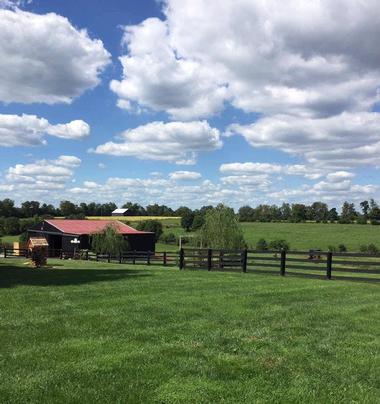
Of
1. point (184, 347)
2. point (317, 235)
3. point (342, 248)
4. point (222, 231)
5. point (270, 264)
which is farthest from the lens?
point (317, 235)

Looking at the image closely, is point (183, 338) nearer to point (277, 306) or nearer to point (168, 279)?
point (277, 306)

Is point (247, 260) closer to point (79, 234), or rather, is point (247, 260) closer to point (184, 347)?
point (79, 234)

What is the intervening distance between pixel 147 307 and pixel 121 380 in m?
4.61

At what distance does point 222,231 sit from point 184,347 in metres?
39.7

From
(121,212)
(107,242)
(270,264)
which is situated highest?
(121,212)

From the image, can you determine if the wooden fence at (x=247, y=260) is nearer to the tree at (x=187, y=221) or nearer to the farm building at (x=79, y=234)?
the farm building at (x=79, y=234)

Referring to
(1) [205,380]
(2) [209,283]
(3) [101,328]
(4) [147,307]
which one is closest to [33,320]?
(3) [101,328]

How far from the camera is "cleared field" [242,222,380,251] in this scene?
268 feet

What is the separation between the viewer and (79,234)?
6353cm

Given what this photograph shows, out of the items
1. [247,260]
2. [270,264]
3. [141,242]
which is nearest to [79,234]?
[141,242]

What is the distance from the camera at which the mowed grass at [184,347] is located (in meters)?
5.47

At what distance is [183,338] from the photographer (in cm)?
769

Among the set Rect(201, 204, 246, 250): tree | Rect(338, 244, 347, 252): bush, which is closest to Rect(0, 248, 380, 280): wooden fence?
Rect(201, 204, 246, 250): tree

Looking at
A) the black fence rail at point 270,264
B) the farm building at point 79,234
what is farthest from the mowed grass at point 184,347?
the farm building at point 79,234
